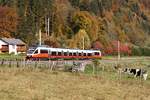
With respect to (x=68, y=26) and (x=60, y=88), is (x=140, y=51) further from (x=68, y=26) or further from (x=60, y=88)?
(x=60, y=88)

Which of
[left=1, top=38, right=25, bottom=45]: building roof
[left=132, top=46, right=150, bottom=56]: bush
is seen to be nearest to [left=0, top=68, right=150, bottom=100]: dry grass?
[left=1, top=38, right=25, bottom=45]: building roof

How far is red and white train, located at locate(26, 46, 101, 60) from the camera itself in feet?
222

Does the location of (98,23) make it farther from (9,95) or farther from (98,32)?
(9,95)

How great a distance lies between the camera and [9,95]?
25469 mm

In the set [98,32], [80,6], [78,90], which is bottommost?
[78,90]

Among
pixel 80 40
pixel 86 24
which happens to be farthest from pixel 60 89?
pixel 86 24

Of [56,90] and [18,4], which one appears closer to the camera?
[56,90]

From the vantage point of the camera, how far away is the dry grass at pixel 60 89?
2648 centimetres

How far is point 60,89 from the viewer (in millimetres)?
30469

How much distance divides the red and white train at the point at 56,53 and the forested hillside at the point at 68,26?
29557 mm

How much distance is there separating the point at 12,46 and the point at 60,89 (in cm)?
7649

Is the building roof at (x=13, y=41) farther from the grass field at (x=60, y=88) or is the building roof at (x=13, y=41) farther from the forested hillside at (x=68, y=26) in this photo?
the grass field at (x=60, y=88)

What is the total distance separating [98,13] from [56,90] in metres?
127

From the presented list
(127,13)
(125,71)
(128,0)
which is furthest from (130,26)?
(125,71)
